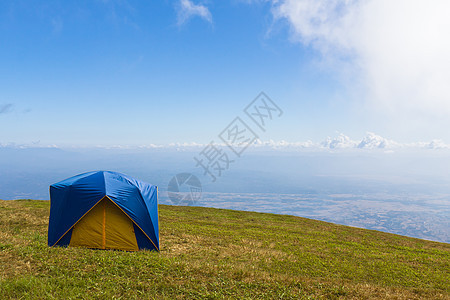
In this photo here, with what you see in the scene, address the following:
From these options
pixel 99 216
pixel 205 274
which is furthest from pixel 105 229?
pixel 205 274

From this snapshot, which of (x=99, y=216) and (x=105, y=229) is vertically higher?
(x=99, y=216)

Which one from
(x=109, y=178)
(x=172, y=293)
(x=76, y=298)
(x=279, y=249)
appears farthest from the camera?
(x=279, y=249)

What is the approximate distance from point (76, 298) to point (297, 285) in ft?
25.7

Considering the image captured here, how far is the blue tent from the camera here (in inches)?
476

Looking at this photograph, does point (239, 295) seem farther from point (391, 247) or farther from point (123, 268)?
point (391, 247)

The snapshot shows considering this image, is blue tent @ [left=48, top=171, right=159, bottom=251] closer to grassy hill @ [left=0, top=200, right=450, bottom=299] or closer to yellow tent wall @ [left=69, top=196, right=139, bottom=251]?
yellow tent wall @ [left=69, top=196, right=139, bottom=251]

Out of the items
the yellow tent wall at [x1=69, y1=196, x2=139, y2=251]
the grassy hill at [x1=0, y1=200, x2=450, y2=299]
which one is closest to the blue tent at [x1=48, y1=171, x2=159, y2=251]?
the yellow tent wall at [x1=69, y1=196, x2=139, y2=251]

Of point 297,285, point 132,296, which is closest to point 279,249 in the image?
point 297,285

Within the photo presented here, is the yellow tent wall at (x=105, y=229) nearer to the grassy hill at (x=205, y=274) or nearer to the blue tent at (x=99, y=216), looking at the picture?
the blue tent at (x=99, y=216)

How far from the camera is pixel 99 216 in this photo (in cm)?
1227

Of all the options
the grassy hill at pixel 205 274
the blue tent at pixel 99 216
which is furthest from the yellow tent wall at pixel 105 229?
the grassy hill at pixel 205 274

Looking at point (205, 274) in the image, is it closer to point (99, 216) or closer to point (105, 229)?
point (105, 229)

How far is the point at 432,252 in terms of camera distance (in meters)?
19.9

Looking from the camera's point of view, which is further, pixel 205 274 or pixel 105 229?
pixel 105 229
